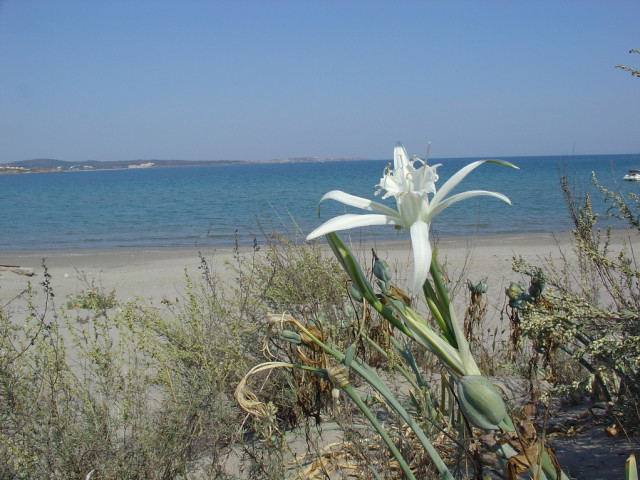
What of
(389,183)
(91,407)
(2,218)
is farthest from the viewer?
(2,218)

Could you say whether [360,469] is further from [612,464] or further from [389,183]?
[389,183]

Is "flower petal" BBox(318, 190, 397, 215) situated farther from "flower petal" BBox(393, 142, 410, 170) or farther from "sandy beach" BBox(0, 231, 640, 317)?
"sandy beach" BBox(0, 231, 640, 317)

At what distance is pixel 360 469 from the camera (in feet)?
6.33

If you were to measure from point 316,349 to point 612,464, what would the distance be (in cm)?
156

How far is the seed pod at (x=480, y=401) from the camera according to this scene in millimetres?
916

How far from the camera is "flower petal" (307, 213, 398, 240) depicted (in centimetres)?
97

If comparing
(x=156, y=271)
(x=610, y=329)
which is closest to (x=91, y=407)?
(x=610, y=329)

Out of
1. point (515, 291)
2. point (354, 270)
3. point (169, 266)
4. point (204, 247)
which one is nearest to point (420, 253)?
point (354, 270)

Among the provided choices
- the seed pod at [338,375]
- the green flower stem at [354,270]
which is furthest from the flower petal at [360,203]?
the seed pod at [338,375]

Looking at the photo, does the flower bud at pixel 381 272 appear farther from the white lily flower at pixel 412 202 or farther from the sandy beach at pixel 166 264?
the sandy beach at pixel 166 264

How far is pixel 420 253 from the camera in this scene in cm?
96

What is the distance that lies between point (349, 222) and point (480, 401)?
419 mm

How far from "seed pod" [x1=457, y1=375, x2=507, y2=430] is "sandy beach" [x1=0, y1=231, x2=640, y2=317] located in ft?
15.8

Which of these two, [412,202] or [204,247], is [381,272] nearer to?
[412,202]
